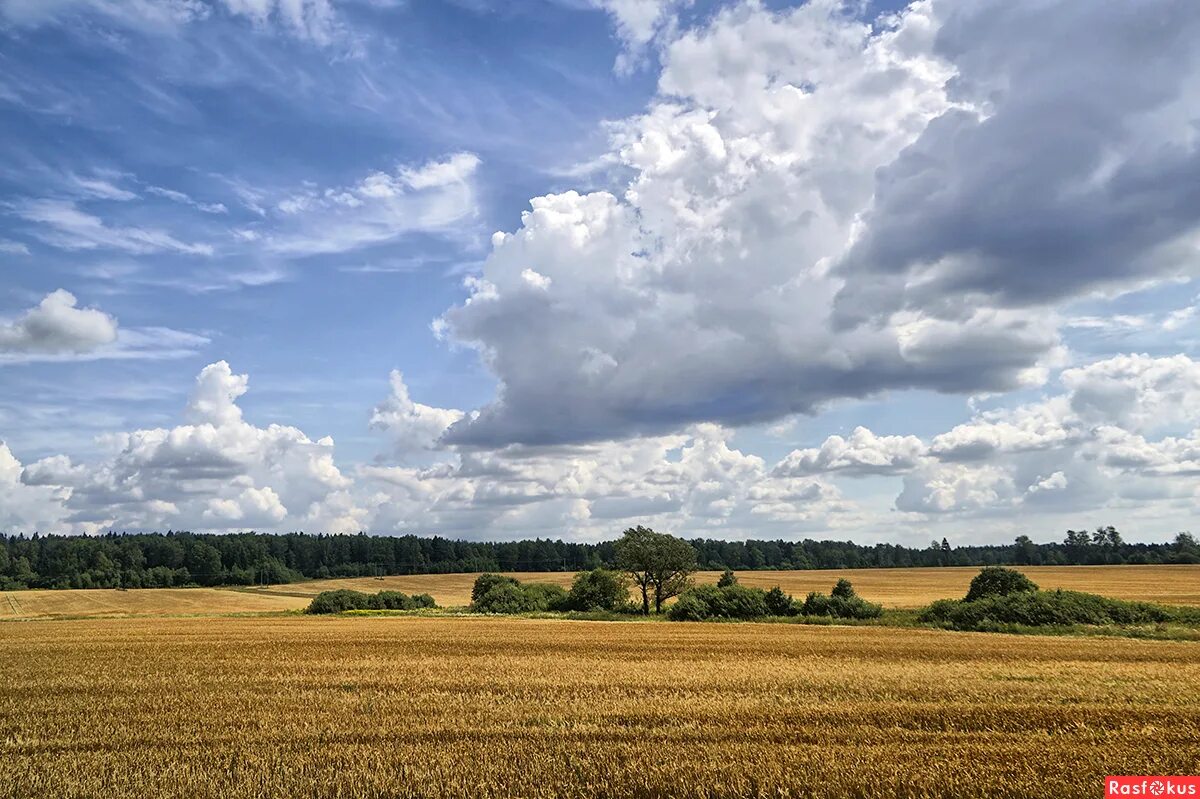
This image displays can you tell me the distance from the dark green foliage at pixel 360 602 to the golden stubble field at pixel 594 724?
180 ft

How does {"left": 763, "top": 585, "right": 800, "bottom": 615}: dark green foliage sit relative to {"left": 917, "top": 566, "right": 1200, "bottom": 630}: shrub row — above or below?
below

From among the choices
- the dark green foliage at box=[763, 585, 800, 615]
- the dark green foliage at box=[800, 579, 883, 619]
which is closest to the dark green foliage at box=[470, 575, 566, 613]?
the dark green foliage at box=[763, 585, 800, 615]

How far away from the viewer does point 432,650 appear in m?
33.2

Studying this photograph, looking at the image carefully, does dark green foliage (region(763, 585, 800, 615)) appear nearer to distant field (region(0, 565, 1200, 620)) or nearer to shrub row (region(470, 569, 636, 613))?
distant field (region(0, 565, 1200, 620))

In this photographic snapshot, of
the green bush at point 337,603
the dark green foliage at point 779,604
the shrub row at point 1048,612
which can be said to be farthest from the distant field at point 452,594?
the shrub row at point 1048,612

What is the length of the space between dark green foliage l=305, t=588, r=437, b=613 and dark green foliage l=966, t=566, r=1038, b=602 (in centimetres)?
5610

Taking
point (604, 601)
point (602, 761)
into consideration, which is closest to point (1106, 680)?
point (602, 761)

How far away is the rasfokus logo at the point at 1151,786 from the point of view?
35.2 feet

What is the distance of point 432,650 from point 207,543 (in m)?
184

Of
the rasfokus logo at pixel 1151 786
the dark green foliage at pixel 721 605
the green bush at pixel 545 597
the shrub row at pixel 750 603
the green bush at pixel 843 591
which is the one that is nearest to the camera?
the rasfokus logo at pixel 1151 786

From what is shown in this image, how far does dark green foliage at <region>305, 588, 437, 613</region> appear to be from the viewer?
84750 millimetres

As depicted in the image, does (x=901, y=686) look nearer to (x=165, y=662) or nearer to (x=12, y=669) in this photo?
(x=165, y=662)

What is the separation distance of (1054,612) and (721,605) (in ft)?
84.7

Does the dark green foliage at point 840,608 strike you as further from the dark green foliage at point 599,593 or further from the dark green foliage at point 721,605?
the dark green foliage at point 599,593
